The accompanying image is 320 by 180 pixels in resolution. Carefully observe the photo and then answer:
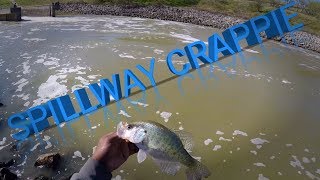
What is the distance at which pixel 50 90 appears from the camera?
11844 mm

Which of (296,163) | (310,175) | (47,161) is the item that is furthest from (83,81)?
(310,175)

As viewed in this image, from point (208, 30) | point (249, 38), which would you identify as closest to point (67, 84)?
point (249, 38)

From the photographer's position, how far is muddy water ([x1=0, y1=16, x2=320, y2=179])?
Result: 8312 millimetres

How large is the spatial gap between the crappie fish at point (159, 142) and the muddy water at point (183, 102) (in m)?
3.68

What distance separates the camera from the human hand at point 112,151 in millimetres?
3332

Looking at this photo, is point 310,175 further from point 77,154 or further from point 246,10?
point 246,10

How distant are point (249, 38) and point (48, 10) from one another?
15.7 metres

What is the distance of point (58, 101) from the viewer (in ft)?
31.6

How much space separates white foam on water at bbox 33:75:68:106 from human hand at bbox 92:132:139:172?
7.90m

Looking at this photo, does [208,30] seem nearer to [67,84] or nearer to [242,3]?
[242,3]

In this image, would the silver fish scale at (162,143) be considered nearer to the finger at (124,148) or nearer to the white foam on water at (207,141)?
the finger at (124,148)

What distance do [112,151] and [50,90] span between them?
8.92m

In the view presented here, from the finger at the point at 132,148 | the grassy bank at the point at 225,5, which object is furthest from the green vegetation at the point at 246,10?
the finger at the point at 132,148

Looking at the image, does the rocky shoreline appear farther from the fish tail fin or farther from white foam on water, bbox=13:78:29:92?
the fish tail fin
